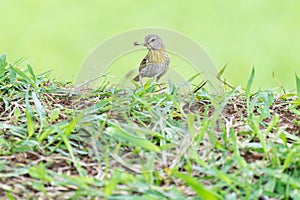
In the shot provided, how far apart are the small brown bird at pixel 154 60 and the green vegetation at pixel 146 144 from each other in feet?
0.13

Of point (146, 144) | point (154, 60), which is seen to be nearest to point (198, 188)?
point (146, 144)

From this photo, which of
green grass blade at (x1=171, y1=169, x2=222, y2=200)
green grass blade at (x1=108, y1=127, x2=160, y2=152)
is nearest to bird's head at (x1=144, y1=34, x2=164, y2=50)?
green grass blade at (x1=108, y1=127, x2=160, y2=152)

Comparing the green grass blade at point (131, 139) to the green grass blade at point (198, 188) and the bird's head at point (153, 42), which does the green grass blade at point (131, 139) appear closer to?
the green grass blade at point (198, 188)

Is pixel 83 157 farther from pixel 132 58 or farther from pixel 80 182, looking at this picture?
pixel 132 58

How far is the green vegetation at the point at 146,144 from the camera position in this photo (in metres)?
1.35

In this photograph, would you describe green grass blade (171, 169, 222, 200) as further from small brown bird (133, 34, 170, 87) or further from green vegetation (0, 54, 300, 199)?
small brown bird (133, 34, 170, 87)

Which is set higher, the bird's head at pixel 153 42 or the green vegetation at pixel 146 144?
the bird's head at pixel 153 42

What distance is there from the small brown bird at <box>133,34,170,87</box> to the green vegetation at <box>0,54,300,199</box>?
0.04 m

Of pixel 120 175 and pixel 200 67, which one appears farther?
pixel 200 67

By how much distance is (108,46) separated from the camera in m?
1.72

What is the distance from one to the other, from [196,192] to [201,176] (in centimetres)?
9

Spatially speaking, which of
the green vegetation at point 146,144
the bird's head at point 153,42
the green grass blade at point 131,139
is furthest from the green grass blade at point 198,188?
the bird's head at point 153,42

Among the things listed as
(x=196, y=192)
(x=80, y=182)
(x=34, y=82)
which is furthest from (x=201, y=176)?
(x=34, y=82)

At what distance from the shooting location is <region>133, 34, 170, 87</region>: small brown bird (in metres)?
1.88
